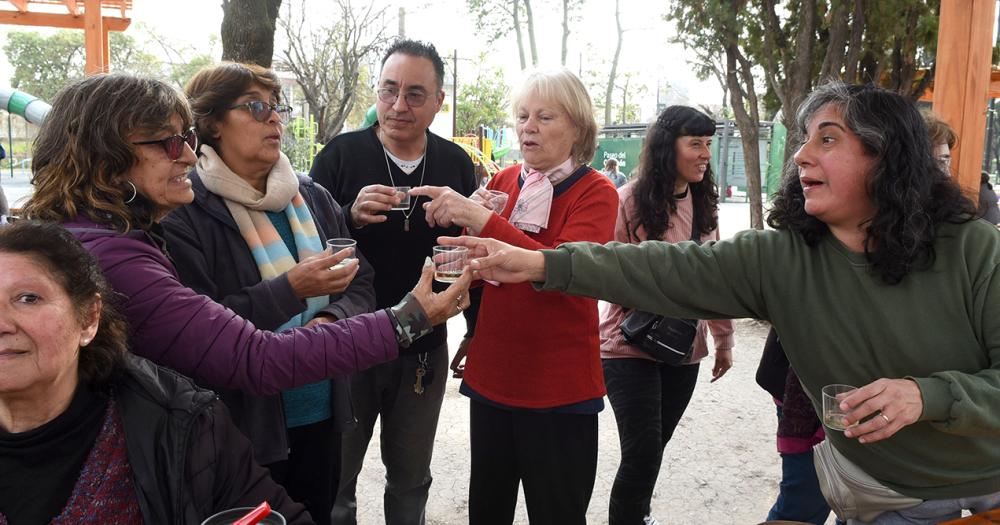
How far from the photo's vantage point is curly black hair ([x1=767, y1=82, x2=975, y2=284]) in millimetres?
1971

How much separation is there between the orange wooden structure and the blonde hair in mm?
9738

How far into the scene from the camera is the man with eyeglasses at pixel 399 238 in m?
3.12

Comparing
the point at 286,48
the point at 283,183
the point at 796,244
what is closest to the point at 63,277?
the point at 283,183

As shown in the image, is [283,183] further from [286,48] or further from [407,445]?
[286,48]

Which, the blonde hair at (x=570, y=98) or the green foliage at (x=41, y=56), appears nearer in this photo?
the blonde hair at (x=570, y=98)

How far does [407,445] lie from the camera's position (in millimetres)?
→ 3246

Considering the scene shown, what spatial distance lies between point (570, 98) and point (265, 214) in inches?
46.6

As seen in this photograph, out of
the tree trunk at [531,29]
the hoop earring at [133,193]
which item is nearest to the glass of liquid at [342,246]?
the hoop earring at [133,193]

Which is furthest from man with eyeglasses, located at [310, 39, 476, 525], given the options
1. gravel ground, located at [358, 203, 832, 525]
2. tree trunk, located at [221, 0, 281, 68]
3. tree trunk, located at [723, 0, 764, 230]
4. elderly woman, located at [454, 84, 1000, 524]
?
tree trunk, located at [723, 0, 764, 230]

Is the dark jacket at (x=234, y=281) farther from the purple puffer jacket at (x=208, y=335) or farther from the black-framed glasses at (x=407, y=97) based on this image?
the black-framed glasses at (x=407, y=97)

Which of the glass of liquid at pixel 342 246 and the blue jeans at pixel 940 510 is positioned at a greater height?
Answer: the glass of liquid at pixel 342 246

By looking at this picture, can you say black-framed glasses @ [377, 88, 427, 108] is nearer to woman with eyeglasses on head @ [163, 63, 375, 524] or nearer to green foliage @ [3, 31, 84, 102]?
woman with eyeglasses on head @ [163, 63, 375, 524]

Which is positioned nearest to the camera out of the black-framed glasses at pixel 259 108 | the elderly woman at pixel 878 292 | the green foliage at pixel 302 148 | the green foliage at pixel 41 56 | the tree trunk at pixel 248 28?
the elderly woman at pixel 878 292

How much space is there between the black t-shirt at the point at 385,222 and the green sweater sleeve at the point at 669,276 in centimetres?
100
